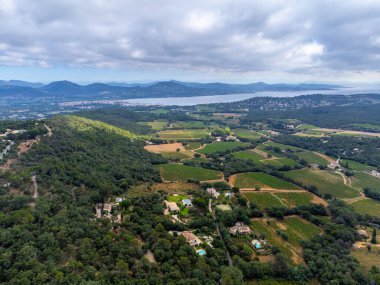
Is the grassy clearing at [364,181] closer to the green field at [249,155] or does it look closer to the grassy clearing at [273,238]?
the green field at [249,155]

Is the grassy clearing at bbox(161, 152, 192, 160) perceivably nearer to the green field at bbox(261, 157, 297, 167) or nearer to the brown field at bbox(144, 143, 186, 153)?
the brown field at bbox(144, 143, 186, 153)

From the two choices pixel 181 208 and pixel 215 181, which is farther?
pixel 215 181

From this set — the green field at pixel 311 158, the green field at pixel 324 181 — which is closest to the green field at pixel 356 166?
the green field at pixel 311 158

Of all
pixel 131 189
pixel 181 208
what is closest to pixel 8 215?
pixel 131 189

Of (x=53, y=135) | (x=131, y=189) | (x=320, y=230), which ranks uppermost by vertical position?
(x=53, y=135)

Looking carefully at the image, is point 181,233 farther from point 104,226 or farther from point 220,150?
point 220,150

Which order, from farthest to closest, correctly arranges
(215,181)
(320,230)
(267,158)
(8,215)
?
(267,158) < (215,181) < (320,230) < (8,215)
